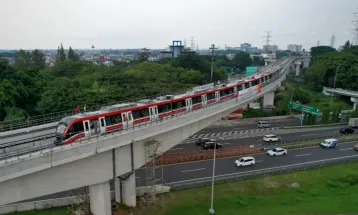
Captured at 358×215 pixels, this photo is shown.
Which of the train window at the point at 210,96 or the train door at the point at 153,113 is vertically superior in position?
the train window at the point at 210,96

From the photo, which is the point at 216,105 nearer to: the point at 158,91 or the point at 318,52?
the point at 158,91

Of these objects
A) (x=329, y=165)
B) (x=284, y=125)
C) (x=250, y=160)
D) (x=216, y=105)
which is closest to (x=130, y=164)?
(x=216, y=105)

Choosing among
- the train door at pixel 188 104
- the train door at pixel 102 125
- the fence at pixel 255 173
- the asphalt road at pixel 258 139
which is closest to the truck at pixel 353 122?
the asphalt road at pixel 258 139

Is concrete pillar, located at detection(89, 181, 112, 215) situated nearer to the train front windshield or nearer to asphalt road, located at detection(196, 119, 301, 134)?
the train front windshield

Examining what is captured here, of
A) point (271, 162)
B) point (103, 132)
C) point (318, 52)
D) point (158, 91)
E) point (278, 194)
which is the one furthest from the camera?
point (318, 52)

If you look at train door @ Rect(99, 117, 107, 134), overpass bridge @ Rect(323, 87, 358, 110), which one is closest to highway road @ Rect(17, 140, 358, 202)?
train door @ Rect(99, 117, 107, 134)

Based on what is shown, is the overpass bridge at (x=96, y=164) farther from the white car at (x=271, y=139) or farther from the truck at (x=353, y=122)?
the truck at (x=353, y=122)
